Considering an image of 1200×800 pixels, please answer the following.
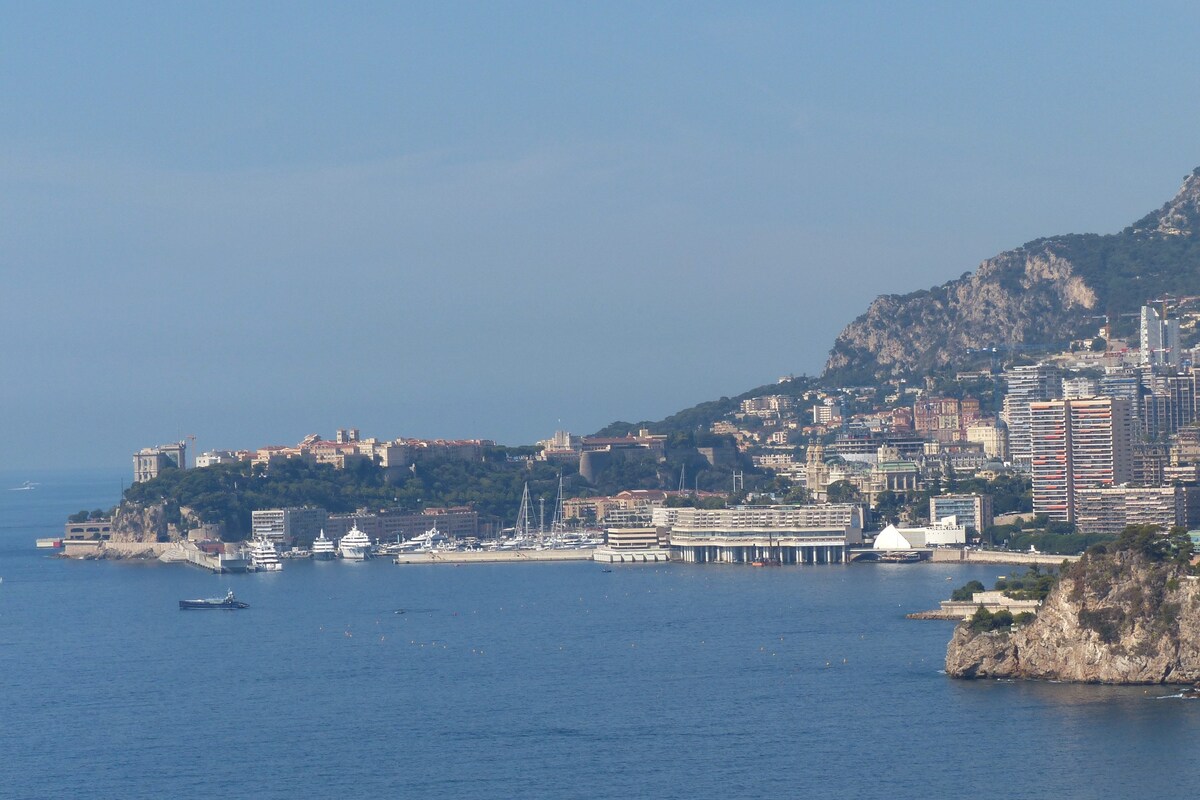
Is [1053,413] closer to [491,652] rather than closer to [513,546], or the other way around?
[513,546]

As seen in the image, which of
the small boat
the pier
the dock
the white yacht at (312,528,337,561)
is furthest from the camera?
the white yacht at (312,528,337,561)

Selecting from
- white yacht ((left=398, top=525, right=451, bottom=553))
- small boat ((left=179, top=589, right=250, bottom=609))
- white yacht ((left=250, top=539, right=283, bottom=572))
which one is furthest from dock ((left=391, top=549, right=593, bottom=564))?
small boat ((left=179, top=589, right=250, bottom=609))

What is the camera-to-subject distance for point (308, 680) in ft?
179

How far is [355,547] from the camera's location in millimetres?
106000

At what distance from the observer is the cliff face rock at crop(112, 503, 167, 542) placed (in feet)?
372

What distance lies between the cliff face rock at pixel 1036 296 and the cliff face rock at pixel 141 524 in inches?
2984

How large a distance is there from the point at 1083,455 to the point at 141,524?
43533 mm

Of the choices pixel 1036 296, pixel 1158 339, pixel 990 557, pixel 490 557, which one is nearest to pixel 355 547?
pixel 490 557

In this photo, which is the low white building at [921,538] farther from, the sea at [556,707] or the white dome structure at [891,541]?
the sea at [556,707]

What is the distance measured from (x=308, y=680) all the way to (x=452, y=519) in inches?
2489

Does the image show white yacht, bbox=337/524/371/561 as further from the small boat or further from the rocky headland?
the rocky headland

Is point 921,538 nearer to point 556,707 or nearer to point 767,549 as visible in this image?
point 767,549

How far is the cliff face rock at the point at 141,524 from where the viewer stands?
11331cm

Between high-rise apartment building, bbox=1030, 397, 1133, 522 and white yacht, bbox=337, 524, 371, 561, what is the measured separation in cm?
2922
